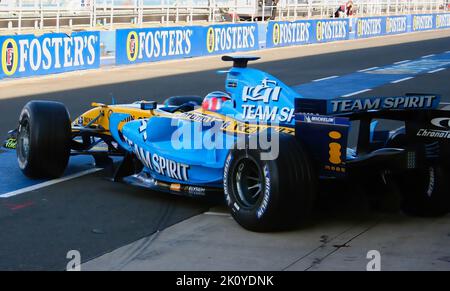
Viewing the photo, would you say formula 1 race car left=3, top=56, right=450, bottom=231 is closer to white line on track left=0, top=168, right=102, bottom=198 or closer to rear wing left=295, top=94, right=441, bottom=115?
rear wing left=295, top=94, right=441, bottom=115

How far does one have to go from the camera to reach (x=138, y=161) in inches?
348

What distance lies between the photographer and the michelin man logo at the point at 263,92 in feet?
26.3

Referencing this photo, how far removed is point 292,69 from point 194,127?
1764 cm

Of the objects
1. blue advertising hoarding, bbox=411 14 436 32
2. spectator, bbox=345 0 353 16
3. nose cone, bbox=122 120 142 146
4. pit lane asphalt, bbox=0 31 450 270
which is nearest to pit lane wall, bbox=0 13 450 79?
spectator, bbox=345 0 353 16

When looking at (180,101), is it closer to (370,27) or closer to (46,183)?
(46,183)

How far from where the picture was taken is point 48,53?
73.5 ft

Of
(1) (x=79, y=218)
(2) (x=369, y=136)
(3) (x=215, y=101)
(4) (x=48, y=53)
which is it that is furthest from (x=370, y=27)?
→ (1) (x=79, y=218)

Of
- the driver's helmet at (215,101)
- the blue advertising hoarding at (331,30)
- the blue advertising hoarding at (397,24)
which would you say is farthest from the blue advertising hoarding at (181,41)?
the driver's helmet at (215,101)

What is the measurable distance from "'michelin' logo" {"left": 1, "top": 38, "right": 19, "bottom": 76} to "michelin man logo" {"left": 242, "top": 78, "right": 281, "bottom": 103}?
13.8 metres

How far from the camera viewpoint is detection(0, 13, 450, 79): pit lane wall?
2156 centimetres

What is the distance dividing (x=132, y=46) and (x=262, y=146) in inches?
782

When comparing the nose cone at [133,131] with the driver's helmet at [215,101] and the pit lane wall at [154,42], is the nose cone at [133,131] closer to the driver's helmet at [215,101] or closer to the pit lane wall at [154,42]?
the driver's helmet at [215,101]

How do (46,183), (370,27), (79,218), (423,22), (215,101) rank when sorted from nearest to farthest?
(79,218)
(215,101)
(46,183)
(370,27)
(423,22)
